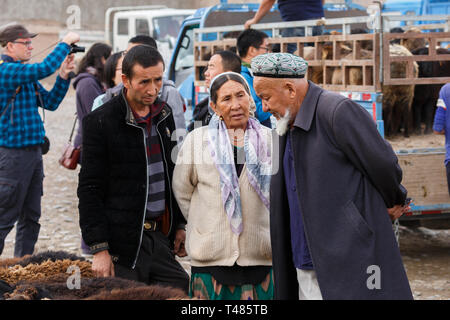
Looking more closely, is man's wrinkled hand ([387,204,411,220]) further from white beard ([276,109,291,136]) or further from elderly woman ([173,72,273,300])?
elderly woman ([173,72,273,300])

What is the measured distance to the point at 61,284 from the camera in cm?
320

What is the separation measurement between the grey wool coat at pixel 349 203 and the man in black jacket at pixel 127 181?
1104 millimetres

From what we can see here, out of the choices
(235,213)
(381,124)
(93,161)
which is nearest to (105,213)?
(93,161)

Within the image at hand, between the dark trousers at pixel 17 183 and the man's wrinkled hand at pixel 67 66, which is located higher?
the man's wrinkled hand at pixel 67 66

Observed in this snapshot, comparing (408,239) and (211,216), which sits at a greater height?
(211,216)

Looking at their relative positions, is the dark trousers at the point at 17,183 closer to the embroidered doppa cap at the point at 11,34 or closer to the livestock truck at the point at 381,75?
the embroidered doppa cap at the point at 11,34

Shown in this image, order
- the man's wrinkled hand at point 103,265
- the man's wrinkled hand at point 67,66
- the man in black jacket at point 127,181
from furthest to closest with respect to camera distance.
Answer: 1. the man's wrinkled hand at point 67,66
2. the man in black jacket at point 127,181
3. the man's wrinkled hand at point 103,265

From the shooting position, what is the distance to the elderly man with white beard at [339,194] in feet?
9.77

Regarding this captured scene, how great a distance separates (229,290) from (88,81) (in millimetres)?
3929

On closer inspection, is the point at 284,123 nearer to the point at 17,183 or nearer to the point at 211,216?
the point at 211,216

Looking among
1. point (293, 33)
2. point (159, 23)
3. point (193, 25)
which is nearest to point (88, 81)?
point (293, 33)

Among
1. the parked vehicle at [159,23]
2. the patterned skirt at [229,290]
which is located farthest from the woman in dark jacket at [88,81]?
the parked vehicle at [159,23]

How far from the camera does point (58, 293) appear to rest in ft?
10.1

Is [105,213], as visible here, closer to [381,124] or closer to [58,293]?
[58,293]
